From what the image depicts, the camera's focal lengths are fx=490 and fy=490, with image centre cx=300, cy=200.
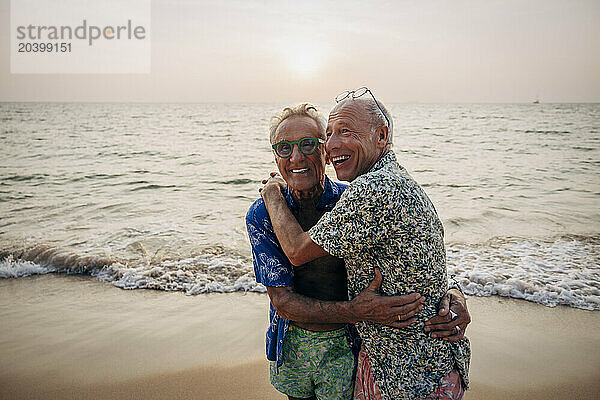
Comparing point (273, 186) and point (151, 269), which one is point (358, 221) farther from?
point (151, 269)

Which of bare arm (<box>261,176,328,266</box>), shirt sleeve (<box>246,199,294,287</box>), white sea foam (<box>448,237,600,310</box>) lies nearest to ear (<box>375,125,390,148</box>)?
bare arm (<box>261,176,328,266</box>)

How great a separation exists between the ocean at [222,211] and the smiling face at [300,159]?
14.6 feet

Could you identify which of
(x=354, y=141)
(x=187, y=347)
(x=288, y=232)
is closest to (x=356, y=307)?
(x=288, y=232)

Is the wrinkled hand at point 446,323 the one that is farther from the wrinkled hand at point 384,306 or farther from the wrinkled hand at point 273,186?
the wrinkled hand at point 273,186

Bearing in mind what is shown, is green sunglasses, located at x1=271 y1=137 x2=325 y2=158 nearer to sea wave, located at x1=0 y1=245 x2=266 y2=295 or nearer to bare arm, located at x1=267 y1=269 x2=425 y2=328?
bare arm, located at x1=267 y1=269 x2=425 y2=328

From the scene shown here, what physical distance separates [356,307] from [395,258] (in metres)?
0.28

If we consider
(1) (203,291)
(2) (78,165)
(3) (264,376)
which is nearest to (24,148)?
(2) (78,165)

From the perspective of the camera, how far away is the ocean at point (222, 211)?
716cm

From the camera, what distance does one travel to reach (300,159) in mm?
2270

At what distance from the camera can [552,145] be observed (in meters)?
23.2

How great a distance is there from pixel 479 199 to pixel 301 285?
1118 centimetres

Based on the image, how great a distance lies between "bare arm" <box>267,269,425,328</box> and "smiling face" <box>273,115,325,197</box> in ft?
1.64

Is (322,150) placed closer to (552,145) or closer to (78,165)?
(78,165)

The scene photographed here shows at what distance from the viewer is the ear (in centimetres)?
207
